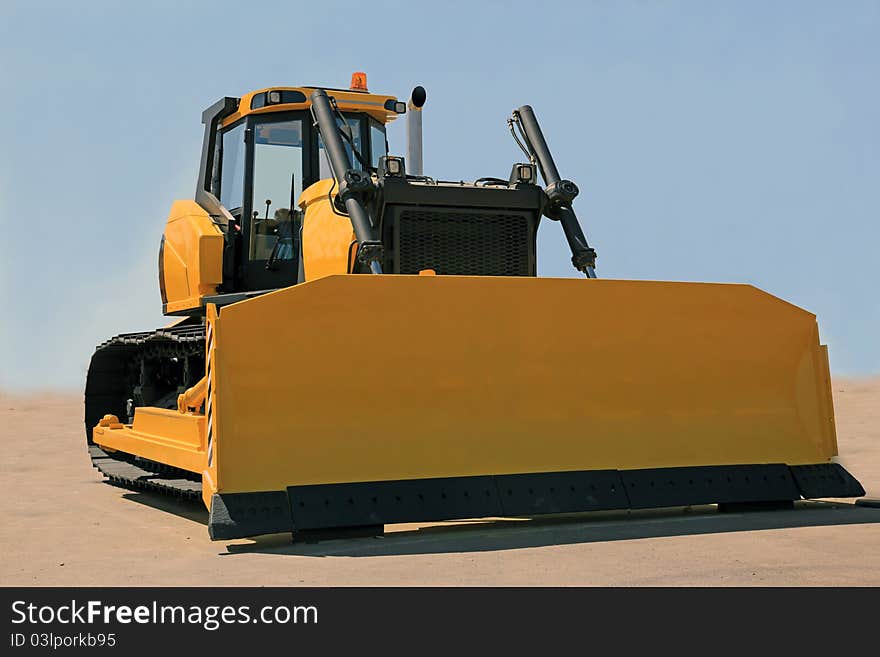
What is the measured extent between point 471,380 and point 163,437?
8.71ft

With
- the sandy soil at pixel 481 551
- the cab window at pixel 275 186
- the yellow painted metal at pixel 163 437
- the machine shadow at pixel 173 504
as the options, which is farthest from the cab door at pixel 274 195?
the sandy soil at pixel 481 551

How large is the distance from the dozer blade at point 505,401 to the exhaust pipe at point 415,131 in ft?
6.80

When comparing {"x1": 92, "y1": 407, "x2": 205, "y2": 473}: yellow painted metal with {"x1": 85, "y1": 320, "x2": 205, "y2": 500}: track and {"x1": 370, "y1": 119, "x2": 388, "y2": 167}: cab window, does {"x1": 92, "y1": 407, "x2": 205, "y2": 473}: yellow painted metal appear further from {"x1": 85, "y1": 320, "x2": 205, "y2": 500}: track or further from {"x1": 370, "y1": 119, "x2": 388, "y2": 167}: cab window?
{"x1": 370, "y1": 119, "x2": 388, "y2": 167}: cab window

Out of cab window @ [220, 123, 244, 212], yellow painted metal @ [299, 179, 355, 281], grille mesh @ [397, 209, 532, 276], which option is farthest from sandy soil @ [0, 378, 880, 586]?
cab window @ [220, 123, 244, 212]

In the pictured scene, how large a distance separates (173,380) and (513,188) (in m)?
4.10

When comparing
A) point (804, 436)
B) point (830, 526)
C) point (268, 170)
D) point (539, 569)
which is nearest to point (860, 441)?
point (804, 436)

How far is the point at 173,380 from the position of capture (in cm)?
987

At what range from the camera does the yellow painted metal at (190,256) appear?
8609mm

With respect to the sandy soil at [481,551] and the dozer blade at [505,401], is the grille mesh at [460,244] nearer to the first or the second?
the dozer blade at [505,401]

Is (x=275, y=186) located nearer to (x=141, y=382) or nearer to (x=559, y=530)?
(x=141, y=382)

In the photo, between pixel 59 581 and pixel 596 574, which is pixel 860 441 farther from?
pixel 59 581

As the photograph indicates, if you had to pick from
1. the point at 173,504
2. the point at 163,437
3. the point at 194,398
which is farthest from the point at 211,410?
the point at 173,504

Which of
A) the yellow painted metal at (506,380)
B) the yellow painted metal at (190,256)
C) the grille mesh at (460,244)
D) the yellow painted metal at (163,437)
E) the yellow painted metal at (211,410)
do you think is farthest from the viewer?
the yellow painted metal at (190,256)

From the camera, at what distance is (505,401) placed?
6172mm
